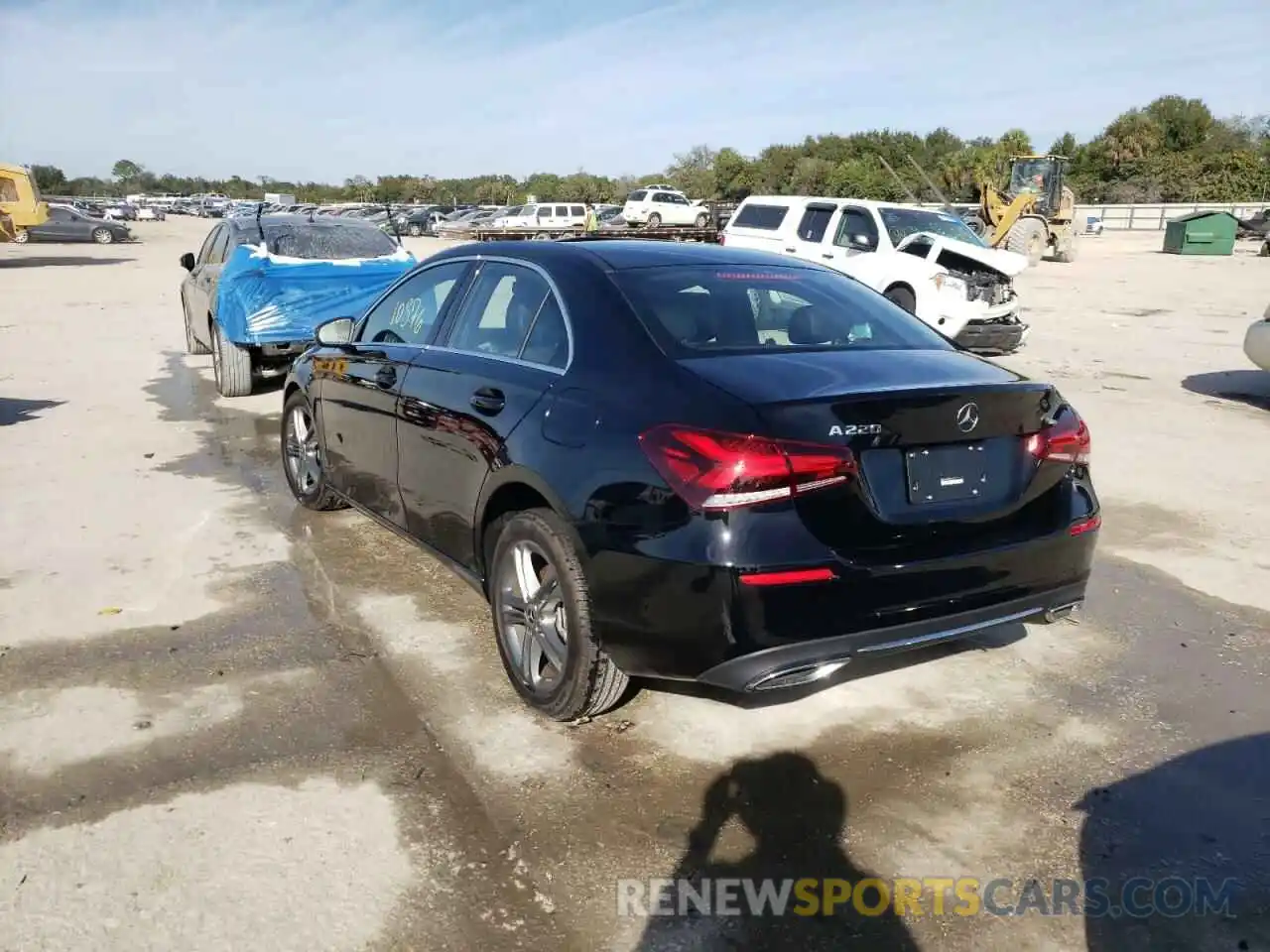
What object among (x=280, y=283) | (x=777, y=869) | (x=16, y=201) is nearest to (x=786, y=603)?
(x=777, y=869)

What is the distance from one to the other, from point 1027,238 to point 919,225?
13.8m

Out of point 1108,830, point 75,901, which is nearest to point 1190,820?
point 1108,830

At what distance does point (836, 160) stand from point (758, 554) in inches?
3183

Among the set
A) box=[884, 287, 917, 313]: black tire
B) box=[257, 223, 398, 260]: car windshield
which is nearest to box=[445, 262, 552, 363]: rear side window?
box=[257, 223, 398, 260]: car windshield

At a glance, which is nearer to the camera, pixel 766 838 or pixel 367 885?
pixel 367 885

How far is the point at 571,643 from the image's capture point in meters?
3.35

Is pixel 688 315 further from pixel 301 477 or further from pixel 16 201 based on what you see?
pixel 16 201

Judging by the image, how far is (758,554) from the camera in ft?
9.28

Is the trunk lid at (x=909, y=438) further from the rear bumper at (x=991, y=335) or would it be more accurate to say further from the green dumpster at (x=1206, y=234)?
the green dumpster at (x=1206, y=234)

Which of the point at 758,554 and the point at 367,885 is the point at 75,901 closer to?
the point at 367,885

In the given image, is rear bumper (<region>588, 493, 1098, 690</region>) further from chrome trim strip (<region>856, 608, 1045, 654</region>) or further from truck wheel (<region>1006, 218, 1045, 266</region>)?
truck wheel (<region>1006, 218, 1045, 266</region>)

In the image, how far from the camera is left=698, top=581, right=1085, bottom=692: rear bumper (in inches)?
114

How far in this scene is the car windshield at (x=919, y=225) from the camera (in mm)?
13875

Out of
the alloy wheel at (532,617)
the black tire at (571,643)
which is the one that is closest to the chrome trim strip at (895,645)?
the black tire at (571,643)
